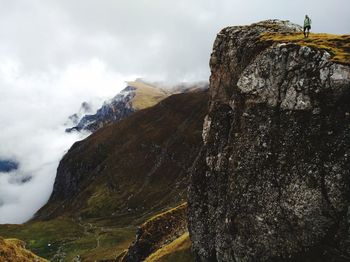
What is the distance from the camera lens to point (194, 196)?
59.2 m

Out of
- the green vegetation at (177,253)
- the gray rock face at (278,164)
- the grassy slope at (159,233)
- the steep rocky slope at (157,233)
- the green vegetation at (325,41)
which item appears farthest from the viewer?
the steep rocky slope at (157,233)

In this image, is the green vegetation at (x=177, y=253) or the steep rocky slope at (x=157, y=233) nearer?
the green vegetation at (x=177, y=253)

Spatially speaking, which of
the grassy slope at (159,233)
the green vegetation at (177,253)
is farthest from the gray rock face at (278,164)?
the grassy slope at (159,233)

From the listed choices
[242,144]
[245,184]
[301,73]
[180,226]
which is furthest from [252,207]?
[180,226]

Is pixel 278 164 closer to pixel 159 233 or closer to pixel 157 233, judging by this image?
pixel 159 233

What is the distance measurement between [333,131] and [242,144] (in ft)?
37.2

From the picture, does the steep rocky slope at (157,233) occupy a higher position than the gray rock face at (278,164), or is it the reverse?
the gray rock face at (278,164)

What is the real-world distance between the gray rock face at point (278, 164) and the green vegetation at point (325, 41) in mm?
974

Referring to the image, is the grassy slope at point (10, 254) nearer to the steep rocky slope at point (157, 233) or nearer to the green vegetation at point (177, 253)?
the green vegetation at point (177, 253)

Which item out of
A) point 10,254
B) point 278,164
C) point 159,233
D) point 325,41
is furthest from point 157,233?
point 325,41

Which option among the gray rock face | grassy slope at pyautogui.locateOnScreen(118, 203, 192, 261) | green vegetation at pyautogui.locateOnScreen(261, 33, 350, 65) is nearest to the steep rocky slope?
grassy slope at pyautogui.locateOnScreen(118, 203, 192, 261)

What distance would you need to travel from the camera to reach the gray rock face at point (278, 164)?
40750mm

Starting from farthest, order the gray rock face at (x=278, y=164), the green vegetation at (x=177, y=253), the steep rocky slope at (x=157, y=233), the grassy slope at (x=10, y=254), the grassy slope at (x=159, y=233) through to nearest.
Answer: the steep rocky slope at (x=157, y=233), the grassy slope at (x=159, y=233), the green vegetation at (x=177, y=253), the grassy slope at (x=10, y=254), the gray rock face at (x=278, y=164)

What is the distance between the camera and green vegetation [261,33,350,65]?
142 ft
